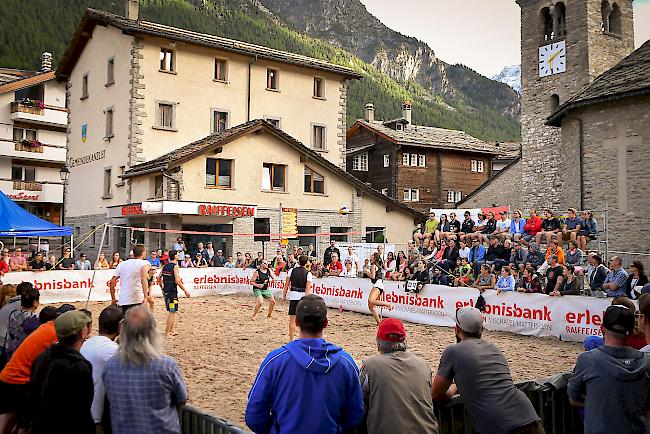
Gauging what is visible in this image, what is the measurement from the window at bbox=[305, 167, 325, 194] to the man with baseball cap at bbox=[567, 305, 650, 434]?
28.3 meters

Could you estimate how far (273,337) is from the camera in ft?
46.2

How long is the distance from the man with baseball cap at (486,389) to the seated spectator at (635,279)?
31.4 ft

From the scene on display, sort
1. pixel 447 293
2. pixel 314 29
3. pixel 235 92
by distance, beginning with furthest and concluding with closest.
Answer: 1. pixel 314 29
2. pixel 235 92
3. pixel 447 293

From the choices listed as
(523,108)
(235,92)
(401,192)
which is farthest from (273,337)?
(401,192)

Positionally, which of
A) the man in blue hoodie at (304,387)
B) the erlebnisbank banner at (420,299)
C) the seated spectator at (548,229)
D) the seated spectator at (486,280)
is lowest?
the erlebnisbank banner at (420,299)

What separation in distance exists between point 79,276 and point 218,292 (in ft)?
18.4

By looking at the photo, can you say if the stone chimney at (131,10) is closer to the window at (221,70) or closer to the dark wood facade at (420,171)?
the window at (221,70)

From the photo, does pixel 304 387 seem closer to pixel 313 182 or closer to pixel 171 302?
pixel 171 302

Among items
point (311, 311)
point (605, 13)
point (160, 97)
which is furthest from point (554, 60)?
point (311, 311)

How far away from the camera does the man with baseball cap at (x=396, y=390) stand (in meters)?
4.07

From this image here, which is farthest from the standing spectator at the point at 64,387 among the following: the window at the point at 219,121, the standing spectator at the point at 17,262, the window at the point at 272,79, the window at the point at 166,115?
the window at the point at 272,79

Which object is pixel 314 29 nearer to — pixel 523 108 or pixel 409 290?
pixel 523 108

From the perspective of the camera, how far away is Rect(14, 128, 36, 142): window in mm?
46250

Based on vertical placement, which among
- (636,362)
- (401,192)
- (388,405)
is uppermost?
(401,192)
